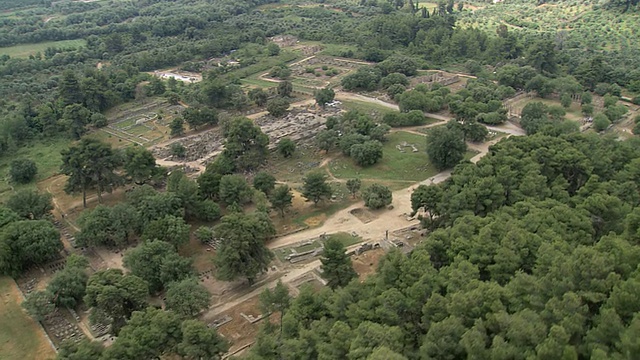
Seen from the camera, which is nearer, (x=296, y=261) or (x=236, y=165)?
(x=296, y=261)

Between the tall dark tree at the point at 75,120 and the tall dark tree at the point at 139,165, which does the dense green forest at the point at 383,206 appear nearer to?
the tall dark tree at the point at 139,165

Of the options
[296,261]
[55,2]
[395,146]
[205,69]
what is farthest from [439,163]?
[55,2]

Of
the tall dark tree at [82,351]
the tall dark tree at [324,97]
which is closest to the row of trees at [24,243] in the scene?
the tall dark tree at [82,351]

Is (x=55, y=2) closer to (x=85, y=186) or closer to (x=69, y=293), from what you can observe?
(x=85, y=186)

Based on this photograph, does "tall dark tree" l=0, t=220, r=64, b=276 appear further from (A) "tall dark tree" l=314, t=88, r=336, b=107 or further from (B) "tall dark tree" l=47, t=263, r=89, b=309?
(A) "tall dark tree" l=314, t=88, r=336, b=107

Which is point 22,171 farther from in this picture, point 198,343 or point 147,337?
point 198,343
